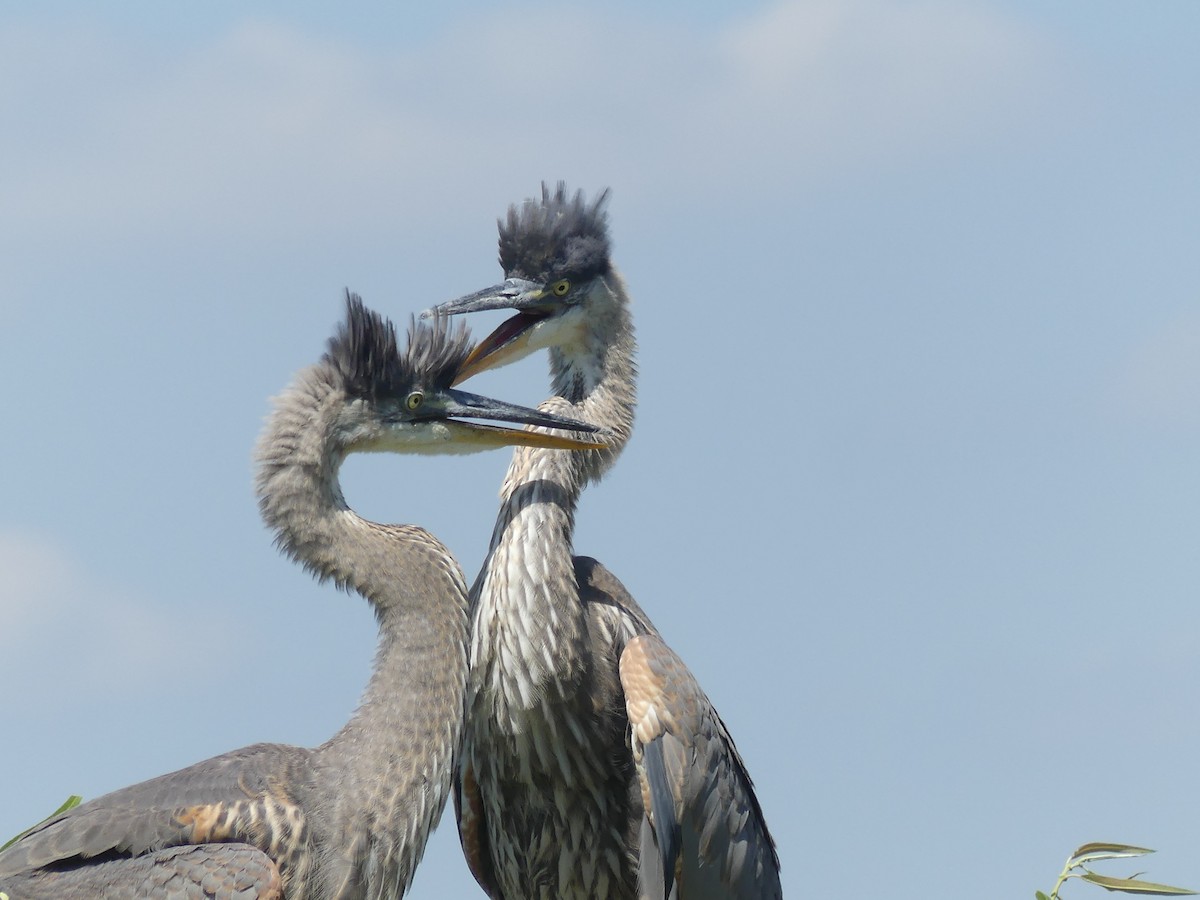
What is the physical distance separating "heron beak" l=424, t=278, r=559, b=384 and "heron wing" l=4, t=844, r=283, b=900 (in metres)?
2.72

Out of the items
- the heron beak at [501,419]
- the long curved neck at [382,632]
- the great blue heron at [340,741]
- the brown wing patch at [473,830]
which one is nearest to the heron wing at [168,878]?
the great blue heron at [340,741]

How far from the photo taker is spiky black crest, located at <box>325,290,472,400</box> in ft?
23.8

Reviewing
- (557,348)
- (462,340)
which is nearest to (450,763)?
(462,340)

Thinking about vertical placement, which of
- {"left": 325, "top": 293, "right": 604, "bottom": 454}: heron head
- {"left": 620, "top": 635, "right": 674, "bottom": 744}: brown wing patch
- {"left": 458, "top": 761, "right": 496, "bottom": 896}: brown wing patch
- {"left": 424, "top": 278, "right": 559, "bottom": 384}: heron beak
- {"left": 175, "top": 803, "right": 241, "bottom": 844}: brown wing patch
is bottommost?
{"left": 175, "top": 803, "right": 241, "bottom": 844}: brown wing patch

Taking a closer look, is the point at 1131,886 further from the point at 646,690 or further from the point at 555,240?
the point at 555,240

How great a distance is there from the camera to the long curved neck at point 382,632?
22.5ft

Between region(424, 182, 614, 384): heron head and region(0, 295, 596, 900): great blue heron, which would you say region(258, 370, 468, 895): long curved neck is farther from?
region(424, 182, 614, 384): heron head

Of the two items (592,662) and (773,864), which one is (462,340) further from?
(773,864)

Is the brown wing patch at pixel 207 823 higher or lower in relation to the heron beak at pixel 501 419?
lower

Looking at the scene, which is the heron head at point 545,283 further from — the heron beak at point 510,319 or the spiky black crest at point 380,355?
the spiky black crest at point 380,355

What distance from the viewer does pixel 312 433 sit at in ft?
23.2

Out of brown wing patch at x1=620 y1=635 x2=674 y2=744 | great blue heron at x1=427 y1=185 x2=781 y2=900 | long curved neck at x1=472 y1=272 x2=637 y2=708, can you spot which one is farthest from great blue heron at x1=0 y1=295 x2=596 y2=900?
brown wing patch at x1=620 y1=635 x2=674 y2=744

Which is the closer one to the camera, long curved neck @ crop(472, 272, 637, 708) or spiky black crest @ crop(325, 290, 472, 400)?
spiky black crest @ crop(325, 290, 472, 400)

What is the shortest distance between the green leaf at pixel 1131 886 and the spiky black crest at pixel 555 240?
370cm
